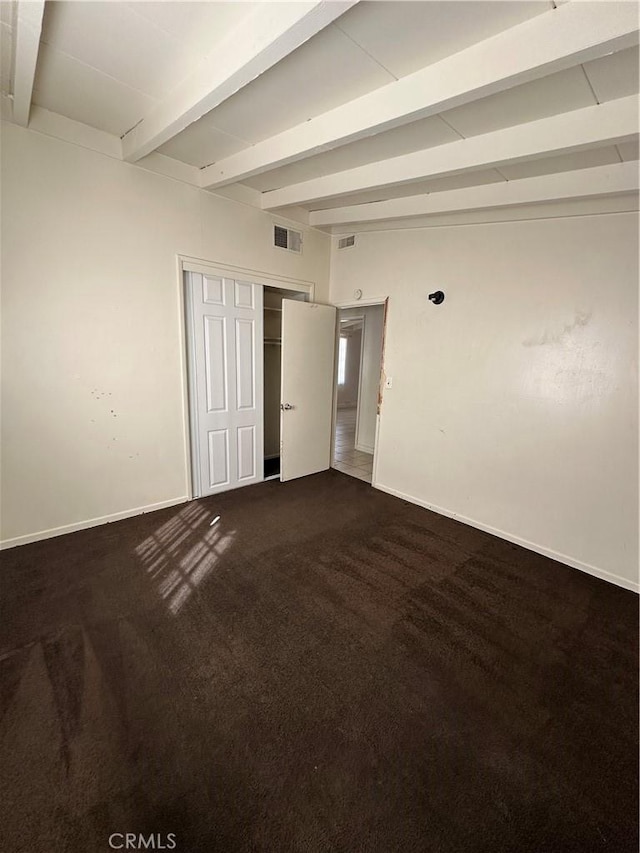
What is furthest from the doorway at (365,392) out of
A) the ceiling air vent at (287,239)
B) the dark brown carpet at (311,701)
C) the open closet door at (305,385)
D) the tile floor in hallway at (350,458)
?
the dark brown carpet at (311,701)

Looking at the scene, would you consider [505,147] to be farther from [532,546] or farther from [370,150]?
[532,546]

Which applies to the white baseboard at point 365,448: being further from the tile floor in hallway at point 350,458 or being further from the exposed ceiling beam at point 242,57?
the exposed ceiling beam at point 242,57

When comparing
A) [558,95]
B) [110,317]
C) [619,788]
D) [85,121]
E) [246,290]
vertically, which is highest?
[85,121]

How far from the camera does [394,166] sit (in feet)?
8.11

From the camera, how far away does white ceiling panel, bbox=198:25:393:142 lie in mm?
1647

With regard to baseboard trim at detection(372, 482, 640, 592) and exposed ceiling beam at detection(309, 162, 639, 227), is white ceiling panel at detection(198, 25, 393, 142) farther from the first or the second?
baseboard trim at detection(372, 482, 640, 592)

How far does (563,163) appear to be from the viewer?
7.18ft

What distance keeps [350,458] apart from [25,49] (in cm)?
461

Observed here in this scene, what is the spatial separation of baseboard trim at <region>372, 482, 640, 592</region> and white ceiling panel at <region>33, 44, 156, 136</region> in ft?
12.4

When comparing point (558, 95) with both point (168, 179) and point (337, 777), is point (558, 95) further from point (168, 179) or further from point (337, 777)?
point (337, 777)

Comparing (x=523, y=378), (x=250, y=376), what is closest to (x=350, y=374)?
(x=250, y=376)

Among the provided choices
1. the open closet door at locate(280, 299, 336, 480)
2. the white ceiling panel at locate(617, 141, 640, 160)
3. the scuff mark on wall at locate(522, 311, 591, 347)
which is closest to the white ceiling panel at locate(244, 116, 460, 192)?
the white ceiling panel at locate(617, 141, 640, 160)

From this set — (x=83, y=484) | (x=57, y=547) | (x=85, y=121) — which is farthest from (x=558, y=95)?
(x=57, y=547)

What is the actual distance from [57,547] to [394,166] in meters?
3.66
